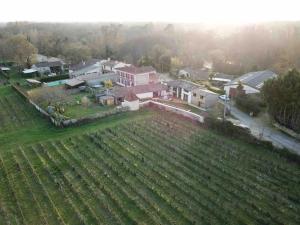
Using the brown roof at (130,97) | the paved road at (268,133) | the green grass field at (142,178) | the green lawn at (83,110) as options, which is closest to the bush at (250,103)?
the paved road at (268,133)

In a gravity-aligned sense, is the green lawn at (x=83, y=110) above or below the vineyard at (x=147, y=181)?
above

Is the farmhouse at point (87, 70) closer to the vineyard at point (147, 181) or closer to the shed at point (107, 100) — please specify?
the shed at point (107, 100)

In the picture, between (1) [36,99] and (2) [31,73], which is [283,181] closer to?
(1) [36,99]

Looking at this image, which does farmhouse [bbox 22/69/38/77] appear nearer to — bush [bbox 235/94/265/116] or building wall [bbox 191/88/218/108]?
building wall [bbox 191/88/218/108]

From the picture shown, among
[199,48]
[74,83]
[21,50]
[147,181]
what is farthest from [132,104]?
[199,48]

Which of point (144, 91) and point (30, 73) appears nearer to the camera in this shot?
point (144, 91)

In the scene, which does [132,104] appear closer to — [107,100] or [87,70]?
[107,100]
